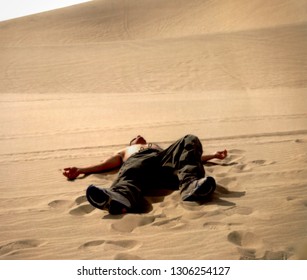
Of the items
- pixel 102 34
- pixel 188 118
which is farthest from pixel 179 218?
pixel 102 34

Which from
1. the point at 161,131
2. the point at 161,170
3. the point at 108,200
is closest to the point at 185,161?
the point at 161,170

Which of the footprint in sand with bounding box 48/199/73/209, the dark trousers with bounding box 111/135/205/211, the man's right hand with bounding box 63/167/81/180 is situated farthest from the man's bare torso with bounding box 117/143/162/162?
the footprint in sand with bounding box 48/199/73/209

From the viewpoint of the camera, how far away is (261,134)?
7.77 meters

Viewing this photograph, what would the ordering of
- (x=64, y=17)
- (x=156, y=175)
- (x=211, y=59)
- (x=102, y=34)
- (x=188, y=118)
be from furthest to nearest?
(x=64, y=17)
(x=102, y=34)
(x=211, y=59)
(x=188, y=118)
(x=156, y=175)

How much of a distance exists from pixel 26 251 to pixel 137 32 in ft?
75.1

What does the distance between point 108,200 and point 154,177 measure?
835 millimetres

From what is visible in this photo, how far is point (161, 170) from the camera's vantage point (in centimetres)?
512

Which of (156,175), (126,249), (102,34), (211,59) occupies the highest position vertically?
(102,34)

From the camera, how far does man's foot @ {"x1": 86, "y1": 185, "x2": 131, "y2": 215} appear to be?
171 inches

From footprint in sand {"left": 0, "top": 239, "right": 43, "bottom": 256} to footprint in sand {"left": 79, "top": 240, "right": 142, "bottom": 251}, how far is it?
0.42 m

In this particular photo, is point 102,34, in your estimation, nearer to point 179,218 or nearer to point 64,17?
point 64,17

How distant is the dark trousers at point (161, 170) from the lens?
4676 millimetres

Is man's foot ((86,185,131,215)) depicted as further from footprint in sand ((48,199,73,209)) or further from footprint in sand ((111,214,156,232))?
footprint in sand ((48,199,73,209))

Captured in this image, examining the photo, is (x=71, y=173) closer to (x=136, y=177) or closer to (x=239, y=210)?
(x=136, y=177)
